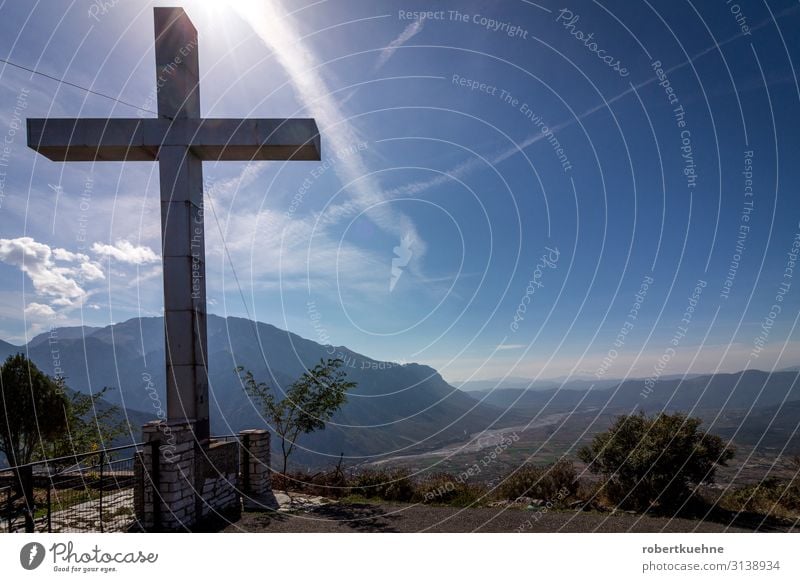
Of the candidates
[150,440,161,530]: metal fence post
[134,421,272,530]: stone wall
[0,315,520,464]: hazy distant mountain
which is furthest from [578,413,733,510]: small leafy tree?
[0,315,520,464]: hazy distant mountain

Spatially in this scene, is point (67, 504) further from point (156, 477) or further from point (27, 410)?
point (27, 410)

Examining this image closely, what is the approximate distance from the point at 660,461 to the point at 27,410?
20.5 metres

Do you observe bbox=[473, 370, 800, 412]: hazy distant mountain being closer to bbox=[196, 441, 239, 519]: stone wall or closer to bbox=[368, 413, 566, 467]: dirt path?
bbox=[368, 413, 566, 467]: dirt path

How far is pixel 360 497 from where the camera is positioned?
12.8 meters

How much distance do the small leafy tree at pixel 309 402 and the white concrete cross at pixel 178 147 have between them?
5.01 meters

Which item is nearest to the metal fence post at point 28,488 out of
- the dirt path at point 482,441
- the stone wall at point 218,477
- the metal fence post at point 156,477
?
the metal fence post at point 156,477

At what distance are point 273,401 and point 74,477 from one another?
6.29 m

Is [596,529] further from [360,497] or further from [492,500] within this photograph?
[360,497]

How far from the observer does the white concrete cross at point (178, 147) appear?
388 inches

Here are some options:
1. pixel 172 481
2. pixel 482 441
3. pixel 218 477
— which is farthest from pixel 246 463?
pixel 482 441

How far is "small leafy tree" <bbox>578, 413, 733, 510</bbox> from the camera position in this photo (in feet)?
35.9

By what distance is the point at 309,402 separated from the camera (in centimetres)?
1523

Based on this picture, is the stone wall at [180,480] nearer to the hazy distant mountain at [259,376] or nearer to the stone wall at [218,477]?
the stone wall at [218,477]

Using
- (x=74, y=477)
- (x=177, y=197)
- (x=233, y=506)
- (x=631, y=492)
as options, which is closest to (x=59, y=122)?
(x=177, y=197)
